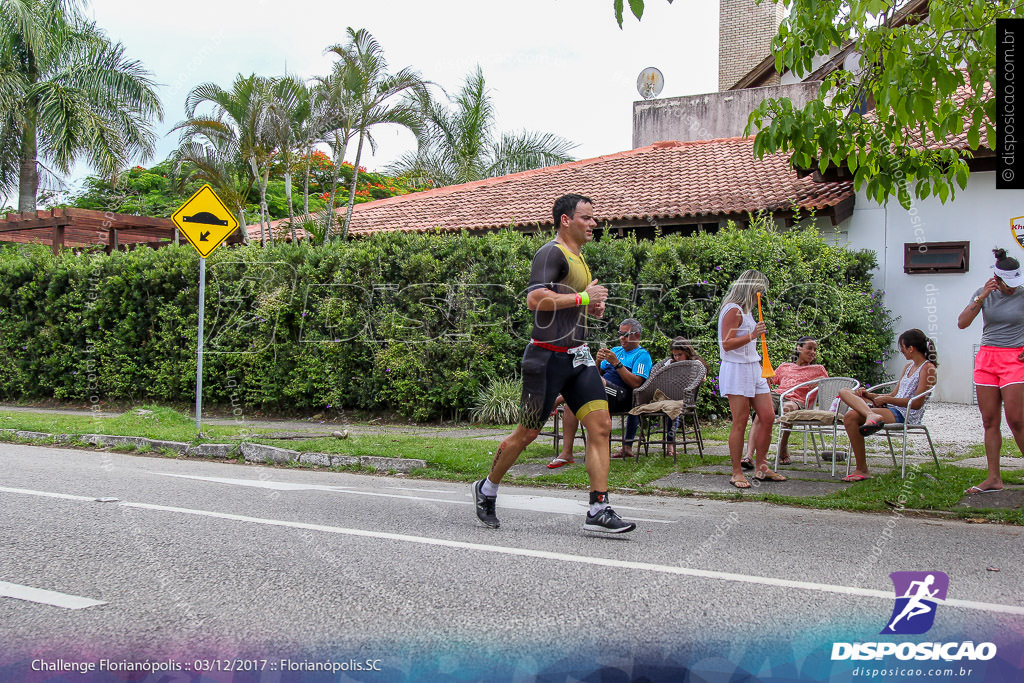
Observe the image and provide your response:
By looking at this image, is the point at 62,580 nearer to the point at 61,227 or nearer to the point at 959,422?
the point at 959,422

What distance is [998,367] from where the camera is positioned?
720cm

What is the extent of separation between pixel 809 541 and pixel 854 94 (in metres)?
4.27

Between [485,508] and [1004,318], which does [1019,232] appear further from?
[485,508]

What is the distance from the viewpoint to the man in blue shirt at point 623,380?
923 centimetres

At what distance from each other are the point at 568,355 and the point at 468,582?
1.80 metres

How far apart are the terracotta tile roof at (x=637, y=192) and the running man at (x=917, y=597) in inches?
499

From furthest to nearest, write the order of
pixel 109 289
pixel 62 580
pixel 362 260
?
pixel 109 289 → pixel 362 260 → pixel 62 580

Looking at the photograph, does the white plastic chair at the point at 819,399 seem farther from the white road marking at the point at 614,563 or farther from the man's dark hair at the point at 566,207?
the white road marking at the point at 614,563

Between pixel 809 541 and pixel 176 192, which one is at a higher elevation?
pixel 176 192

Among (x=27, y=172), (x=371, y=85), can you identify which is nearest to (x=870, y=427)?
(x=371, y=85)

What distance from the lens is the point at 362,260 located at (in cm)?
1438

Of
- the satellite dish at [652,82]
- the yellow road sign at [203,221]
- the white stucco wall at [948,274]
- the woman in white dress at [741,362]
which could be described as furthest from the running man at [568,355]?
the satellite dish at [652,82]

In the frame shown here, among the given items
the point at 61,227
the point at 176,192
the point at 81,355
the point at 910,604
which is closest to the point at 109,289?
the point at 81,355

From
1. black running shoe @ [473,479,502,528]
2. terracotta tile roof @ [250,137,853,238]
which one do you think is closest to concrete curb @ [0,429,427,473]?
black running shoe @ [473,479,502,528]
